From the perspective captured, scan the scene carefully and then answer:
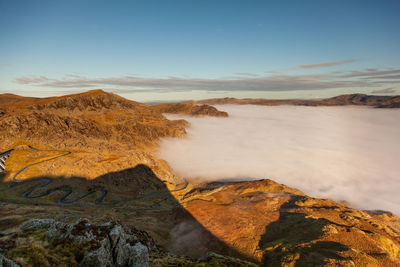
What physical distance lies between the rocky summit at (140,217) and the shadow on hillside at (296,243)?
1.03 feet

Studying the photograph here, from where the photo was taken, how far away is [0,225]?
196ft

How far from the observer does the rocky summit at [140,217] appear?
30891 millimetres

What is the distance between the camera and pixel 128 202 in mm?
→ 128250

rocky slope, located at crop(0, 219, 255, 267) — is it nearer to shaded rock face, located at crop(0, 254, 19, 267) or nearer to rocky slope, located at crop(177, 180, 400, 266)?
shaded rock face, located at crop(0, 254, 19, 267)

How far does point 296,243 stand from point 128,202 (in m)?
95.6

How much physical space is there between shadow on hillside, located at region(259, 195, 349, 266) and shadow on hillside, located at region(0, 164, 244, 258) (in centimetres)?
1337

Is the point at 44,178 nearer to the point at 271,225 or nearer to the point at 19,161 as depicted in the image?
the point at 19,161

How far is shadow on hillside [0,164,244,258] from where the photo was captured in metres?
81.4

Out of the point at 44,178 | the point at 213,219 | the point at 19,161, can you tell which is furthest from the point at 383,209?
the point at 19,161

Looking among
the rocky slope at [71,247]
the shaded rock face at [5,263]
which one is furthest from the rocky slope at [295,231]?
the shaded rock face at [5,263]

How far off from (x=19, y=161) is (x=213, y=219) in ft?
415

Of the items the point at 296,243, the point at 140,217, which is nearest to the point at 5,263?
the point at 296,243

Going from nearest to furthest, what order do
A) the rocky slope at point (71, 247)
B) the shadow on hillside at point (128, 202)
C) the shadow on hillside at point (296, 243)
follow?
the rocky slope at point (71, 247) → the shadow on hillside at point (296, 243) → the shadow on hillside at point (128, 202)

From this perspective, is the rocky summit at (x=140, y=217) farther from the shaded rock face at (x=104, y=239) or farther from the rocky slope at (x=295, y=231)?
the rocky slope at (x=295, y=231)
